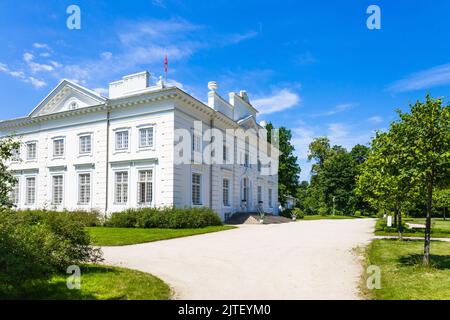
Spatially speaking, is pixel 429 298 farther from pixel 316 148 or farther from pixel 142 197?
pixel 316 148

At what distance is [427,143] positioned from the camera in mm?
9375

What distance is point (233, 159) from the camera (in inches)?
1323

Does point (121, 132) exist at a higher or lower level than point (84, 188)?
higher

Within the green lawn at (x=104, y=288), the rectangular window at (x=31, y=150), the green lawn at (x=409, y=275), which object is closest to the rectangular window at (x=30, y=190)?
the rectangular window at (x=31, y=150)

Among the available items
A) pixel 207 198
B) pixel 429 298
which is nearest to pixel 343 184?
pixel 207 198

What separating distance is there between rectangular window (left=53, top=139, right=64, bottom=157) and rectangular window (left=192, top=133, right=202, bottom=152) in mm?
12012

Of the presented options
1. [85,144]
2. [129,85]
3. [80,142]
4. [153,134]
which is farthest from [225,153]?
[80,142]

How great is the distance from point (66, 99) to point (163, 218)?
15.2 meters

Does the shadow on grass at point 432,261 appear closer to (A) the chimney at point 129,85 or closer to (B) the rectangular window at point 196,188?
(B) the rectangular window at point 196,188

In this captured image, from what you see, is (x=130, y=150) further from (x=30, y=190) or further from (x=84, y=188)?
(x=30, y=190)

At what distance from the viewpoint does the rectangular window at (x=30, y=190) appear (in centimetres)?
3256

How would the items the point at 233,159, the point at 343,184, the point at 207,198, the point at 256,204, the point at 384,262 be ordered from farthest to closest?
1. the point at 343,184
2. the point at 256,204
3. the point at 233,159
4. the point at 207,198
5. the point at 384,262
